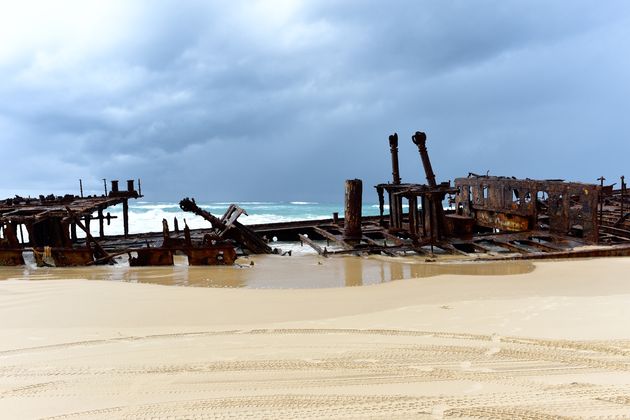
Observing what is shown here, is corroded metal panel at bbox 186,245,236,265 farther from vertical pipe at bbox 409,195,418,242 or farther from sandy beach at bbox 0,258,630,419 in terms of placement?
vertical pipe at bbox 409,195,418,242

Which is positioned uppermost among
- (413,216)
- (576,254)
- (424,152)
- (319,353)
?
(424,152)

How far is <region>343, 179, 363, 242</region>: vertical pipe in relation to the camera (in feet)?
53.2

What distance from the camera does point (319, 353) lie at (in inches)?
203

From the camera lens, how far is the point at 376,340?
5.61 meters

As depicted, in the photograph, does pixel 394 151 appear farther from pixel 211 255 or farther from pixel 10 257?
pixel 10 257

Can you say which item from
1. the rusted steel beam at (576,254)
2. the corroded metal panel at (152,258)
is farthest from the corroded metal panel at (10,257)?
the rusted steel beam at (576,254)

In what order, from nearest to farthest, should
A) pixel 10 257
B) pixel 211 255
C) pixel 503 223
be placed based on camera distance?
pixel 211 255 → pixel 10 257 → pixel 503 223

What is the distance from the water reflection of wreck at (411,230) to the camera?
42.4 ft

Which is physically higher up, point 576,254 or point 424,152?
point 424,152

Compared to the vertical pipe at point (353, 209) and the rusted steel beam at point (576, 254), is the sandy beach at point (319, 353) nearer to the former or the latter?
the rusted steel beam at point (576, 254)

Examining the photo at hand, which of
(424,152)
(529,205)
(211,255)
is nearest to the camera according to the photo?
A: (211,255)

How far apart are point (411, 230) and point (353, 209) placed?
6.60 ft

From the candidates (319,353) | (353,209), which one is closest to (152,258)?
(353,209)

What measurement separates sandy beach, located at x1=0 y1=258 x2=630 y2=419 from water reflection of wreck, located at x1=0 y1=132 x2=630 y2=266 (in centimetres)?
417
